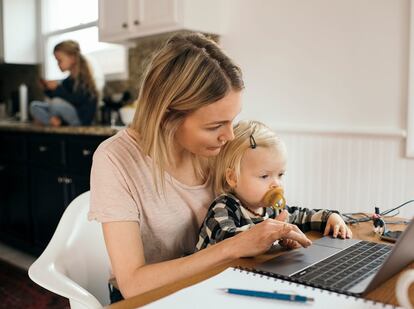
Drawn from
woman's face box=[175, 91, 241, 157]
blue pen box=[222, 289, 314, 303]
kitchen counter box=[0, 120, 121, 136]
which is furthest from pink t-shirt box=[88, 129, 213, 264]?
kitchen counter box=[0, 120, 121, 136]

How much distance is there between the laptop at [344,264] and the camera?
732 millimetres

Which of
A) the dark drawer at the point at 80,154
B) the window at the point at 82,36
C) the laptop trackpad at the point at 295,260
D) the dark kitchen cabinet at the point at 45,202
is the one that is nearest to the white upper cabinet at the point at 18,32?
the window at the point at 82,36

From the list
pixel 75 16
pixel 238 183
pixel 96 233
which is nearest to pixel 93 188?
pixel 96 233

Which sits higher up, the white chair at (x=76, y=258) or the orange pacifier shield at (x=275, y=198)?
the orange pacifier shield at (x=275, y=198)

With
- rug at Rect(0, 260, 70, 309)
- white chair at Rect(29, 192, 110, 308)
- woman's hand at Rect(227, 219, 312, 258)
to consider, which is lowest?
rug at Rect(0, 260, 70, 309)

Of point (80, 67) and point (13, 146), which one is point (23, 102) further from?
point (80, 67)

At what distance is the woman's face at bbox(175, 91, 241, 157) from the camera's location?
110cm

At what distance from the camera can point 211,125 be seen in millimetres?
1120

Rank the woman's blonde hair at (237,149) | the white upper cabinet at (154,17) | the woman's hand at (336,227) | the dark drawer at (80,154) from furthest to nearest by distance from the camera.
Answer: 1. the dark drawer at (80,154)
2. the white upper cabinet at (154,17)
3. the woman's blonde hair at (237,149)
4. the woman's hand at (336,227)

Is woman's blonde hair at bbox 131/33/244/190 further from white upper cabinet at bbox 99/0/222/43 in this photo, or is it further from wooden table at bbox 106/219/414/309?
white upper cabinet at bbox 99/0/222/43

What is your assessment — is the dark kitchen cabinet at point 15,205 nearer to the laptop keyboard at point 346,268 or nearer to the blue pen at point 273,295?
the laptop keyboard at point 346,268

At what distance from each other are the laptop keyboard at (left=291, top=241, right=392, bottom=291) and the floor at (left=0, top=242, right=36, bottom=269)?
9.92 feet

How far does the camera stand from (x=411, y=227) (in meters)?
0.70

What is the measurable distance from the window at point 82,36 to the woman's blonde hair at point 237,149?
2552mm
